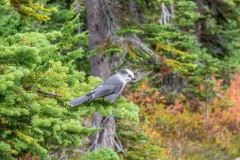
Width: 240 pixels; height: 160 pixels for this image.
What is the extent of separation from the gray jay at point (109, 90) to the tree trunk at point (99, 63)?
362 centimetres

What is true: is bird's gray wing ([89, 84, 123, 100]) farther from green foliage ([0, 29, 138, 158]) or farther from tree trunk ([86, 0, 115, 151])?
tree trunk ([86, 0, 115, 151])

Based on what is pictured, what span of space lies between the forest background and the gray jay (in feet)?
0.31

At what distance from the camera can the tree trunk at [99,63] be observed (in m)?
9.00

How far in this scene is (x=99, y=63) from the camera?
9180 mm

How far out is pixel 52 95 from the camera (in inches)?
157

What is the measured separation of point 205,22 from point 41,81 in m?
13.6

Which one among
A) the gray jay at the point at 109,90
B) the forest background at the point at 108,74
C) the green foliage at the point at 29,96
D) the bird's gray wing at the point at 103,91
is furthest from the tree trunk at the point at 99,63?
the green foliage at the point at 29,96

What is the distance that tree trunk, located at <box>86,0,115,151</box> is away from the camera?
29.5 ft

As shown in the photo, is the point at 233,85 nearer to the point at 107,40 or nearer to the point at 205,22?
the point at 205,22

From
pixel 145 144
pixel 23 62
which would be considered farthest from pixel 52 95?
pixel 145 144

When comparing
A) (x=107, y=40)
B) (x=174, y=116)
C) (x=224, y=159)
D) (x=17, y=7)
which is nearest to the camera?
(x=17, y=7)

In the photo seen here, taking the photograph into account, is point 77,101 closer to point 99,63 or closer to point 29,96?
point 29,96

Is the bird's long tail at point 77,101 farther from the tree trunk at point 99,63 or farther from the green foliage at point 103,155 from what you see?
the tree trunk at point 99,63

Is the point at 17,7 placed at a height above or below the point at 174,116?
above
